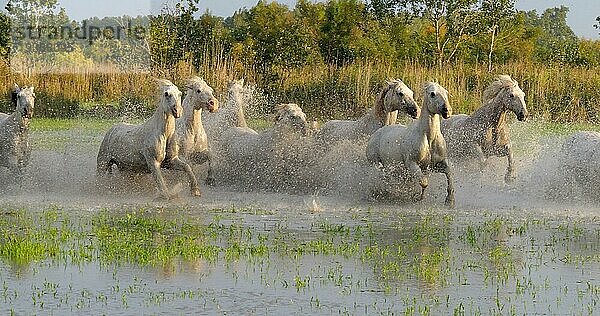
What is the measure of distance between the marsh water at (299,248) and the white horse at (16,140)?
0.90 ft

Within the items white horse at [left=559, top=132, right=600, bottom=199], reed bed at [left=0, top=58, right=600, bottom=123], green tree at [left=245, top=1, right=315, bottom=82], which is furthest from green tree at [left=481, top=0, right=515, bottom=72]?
white horse at [left=559, top=132, right=600, bottom=199]

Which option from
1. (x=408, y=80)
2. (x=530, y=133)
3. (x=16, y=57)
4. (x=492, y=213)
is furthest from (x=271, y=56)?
(x=492, y=213)

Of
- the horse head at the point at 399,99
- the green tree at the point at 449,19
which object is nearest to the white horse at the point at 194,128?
the horse head at the point at 399,99

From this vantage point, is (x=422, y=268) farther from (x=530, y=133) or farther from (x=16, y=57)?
(x=16, y=57)

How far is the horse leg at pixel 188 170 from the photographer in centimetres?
1512

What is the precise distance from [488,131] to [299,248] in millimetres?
6729

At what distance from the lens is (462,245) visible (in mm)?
11109

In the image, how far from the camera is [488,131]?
667 inches

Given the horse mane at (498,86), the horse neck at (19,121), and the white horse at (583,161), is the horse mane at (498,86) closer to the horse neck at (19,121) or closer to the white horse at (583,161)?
the white horse at (583,161)

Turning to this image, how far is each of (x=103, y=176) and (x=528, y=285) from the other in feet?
27.3

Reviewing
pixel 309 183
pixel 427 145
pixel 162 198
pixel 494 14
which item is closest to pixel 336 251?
pixel 427 145

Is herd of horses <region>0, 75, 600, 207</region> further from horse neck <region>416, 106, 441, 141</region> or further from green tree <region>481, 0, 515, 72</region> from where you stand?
green tree <region>481, 0, 515, 72</region>

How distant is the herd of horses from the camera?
47.8ft

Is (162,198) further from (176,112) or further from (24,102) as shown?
(24,102)
